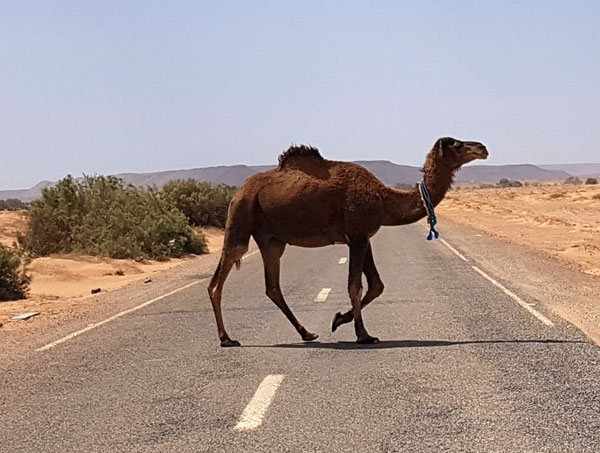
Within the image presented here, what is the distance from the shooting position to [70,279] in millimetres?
23422

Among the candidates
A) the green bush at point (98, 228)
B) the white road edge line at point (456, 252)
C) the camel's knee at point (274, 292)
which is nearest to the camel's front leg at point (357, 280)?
the camel's knee at point (274, 292)

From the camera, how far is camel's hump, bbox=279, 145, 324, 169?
35.2 ft

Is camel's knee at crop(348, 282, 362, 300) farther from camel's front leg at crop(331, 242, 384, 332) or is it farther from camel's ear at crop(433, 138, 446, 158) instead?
camel's ear at crop(433, 138, 446, 158)

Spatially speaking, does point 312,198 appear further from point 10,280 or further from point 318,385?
point 10,280

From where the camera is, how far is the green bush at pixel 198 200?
155ft

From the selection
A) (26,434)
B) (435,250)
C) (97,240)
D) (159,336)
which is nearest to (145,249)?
(97,240)

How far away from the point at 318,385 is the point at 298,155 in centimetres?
357

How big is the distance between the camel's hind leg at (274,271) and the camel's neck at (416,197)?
4.67 ft

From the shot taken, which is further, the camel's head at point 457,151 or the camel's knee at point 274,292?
the camel's knee at point 274,292

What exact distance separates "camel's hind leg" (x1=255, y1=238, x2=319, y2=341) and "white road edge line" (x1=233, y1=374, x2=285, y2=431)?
2.15 metres

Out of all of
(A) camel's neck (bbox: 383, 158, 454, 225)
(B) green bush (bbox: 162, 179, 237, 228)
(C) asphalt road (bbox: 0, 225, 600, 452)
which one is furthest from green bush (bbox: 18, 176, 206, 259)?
(A) camel's neck (bbox: 383, 158, 454, 225)

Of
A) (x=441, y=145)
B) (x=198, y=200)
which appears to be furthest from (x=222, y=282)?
(x=198, y=200)

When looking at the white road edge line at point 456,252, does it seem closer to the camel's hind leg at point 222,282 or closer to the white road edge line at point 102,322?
the white road edge line at point 102,322

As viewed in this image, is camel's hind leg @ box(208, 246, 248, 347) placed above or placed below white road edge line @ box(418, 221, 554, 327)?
above
